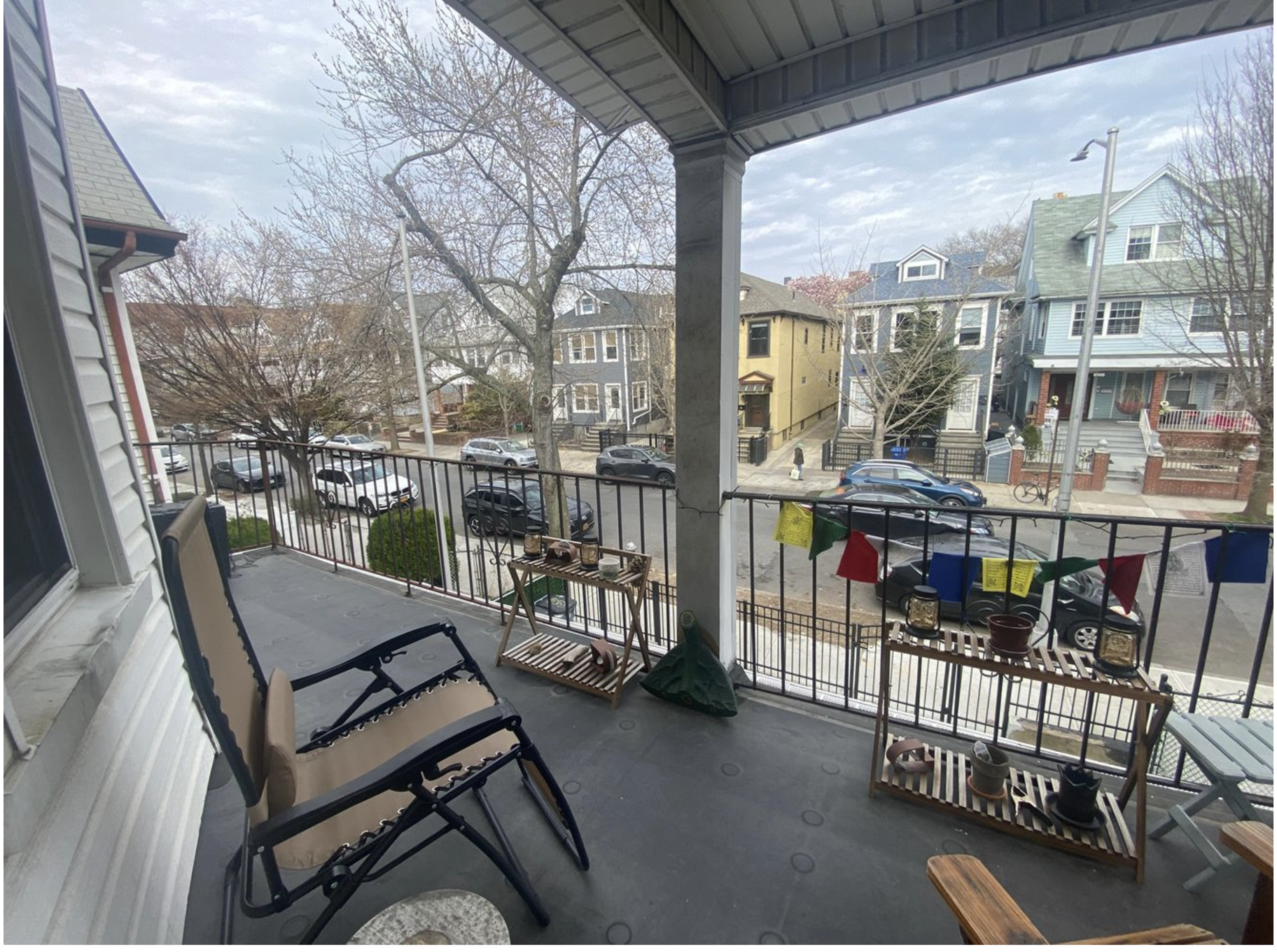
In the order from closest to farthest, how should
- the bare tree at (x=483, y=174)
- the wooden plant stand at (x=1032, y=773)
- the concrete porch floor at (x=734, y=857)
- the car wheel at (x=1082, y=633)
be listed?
the concrete porch floor at (x=734, y=857) → the wooden plant stand at (x=1032, y=773) → the car wheel at (x=1082, y=633) → the bare tree at (x=483, y=174)

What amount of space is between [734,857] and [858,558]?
3.77ft

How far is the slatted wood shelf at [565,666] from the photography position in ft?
7.70

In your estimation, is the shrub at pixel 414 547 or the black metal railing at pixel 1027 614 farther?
the shrub at pixel 414 547

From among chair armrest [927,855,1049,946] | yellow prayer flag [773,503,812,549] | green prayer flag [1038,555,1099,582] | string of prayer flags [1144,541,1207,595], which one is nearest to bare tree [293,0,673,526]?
yellow prayer flag [773,503,812,549]

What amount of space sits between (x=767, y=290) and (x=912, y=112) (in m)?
16.9

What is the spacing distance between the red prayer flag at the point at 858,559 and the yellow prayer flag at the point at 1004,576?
37cm

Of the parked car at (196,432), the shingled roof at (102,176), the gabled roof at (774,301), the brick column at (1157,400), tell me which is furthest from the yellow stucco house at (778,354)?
the shingled roof at (102,176)

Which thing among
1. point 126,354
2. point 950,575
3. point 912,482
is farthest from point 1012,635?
point 912,482

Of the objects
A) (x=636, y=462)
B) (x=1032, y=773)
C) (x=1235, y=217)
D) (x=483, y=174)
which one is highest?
(x=483, y=174)

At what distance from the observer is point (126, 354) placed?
5.25 meters

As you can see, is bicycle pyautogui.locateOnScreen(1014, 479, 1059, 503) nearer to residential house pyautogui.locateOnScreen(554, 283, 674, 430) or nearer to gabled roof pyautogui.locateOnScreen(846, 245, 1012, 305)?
gabled roof pyautogui.locateOnScreen(846, 245, 1012, 305)

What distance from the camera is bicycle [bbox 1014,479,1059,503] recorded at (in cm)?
1039

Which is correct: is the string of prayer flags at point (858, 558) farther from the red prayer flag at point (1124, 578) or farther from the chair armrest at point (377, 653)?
the chair armrest at point (377, 653)

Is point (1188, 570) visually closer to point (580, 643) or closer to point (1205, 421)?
point (580, 643)
